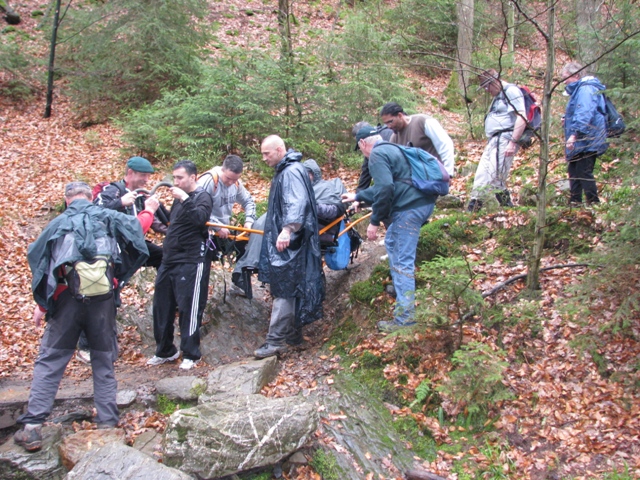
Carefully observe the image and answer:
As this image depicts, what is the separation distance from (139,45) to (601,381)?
14.0 m

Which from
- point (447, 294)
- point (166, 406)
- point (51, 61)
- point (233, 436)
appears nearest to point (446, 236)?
point (447, 294)

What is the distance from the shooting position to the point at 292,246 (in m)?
5.77

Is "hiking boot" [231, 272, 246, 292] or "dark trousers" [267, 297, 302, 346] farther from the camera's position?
"hiking boot" [231, 272, 246, 292]

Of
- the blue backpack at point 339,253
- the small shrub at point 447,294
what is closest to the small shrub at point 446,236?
the blue backpack at point 339,253

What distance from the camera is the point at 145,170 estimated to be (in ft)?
19.6

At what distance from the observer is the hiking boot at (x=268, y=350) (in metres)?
5.91

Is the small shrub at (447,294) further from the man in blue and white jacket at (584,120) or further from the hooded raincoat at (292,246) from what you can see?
the man in blue and white jacket at (584,120)

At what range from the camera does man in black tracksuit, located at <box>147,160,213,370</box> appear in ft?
18.6

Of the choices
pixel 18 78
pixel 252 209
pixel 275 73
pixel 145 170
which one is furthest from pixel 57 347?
pixel 18 78

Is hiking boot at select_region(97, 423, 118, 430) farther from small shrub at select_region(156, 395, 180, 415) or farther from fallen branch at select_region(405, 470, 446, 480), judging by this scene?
fallen branch at select_region(405, 470, 446, 480)

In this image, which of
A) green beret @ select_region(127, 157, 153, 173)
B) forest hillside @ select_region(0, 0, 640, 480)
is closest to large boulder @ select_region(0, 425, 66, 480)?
forest hillside @ select_region(0, 0, 640, 480)

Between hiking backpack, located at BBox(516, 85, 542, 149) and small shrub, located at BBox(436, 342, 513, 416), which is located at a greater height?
hiking backpack, located at BBox(516, 85, 542, 149)

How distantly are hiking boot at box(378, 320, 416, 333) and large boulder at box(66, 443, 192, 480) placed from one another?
7.74ft

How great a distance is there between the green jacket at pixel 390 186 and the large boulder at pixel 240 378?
1.96 m
